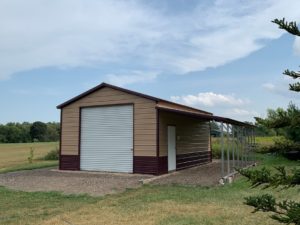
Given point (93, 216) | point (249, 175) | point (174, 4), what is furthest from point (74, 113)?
point (249, 175)

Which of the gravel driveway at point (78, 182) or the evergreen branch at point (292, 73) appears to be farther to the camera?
the gravel driveway at point (78, 182)

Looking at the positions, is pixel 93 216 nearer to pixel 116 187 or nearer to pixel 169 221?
pixel 169 221

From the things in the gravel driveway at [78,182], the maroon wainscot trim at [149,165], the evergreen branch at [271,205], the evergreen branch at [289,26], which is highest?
the evergreen branch at [289,26]

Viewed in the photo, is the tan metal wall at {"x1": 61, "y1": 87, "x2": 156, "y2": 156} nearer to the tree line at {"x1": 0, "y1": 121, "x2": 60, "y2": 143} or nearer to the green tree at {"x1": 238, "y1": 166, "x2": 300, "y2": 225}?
the green tree at {"x1": 238, "y1": 166, "x2": 300, "y2": 225}

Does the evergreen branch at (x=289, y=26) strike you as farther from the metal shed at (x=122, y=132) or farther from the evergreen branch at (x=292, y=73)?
the metal shed at (x=122, y=132)

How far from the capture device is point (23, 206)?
962 cm

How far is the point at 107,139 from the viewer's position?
1678cm

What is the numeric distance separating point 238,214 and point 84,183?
6.69 metres

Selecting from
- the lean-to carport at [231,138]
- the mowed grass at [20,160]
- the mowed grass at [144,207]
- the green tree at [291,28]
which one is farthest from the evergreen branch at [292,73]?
the mowed grass at [20,160]

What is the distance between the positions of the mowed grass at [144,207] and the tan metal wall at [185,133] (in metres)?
4.15

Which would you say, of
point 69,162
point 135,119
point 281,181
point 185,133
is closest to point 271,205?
point 281,181

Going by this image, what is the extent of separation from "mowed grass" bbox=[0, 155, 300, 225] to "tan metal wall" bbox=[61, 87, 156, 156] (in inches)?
149

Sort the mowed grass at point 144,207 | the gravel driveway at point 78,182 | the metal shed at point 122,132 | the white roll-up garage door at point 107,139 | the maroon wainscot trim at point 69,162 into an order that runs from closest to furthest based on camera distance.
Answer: the mowed grass at point 144,207, the gravel driveway at point 78,182, the metal shed at point 122,132, the white roll-up garage door at point 107,139, the maroon wainscot trim at point 69,162

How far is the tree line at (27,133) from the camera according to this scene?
72.4 metres
